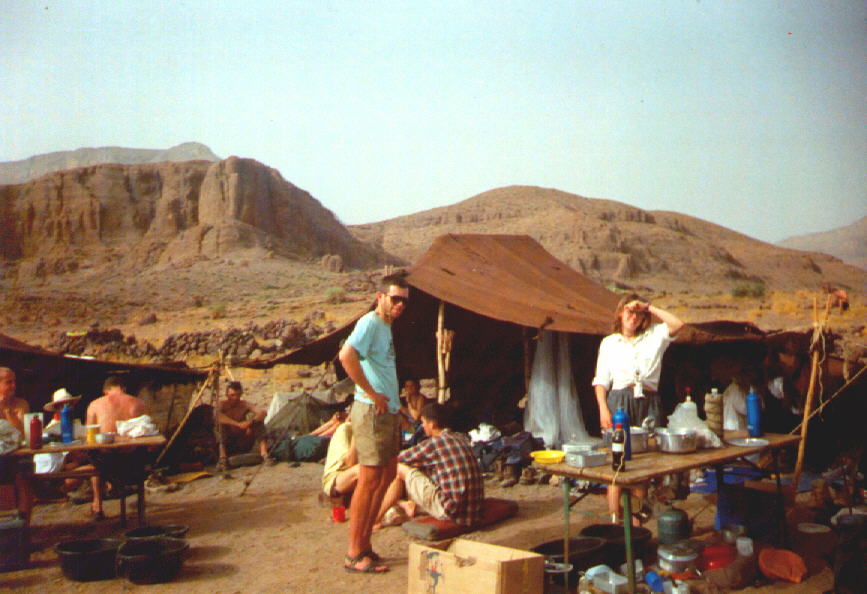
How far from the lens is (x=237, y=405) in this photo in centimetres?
846

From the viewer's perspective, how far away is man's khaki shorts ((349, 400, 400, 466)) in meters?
4.07

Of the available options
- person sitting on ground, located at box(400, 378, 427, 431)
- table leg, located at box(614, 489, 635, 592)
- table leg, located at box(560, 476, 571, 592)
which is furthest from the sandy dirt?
person sitting on ground, located at box(400, 378, 427, 431)

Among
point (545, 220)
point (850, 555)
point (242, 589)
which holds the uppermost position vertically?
point (545, 220)

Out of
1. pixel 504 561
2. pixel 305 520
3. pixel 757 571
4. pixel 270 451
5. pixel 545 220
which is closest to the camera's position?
pixel 504 561

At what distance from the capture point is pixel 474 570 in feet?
10.1

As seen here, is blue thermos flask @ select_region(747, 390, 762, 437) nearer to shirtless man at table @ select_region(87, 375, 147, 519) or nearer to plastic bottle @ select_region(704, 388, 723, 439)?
plastic bottle @ select_region(704, 388, 723, 439)

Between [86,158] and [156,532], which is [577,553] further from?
[86,158]

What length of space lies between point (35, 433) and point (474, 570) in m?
3.20

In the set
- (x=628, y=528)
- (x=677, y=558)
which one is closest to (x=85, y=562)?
(x=628, y=528)

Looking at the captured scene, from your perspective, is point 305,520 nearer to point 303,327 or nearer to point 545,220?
point 303,327

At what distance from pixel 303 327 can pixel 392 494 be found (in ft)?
55.8

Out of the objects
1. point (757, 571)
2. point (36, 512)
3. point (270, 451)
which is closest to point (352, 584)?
point (757, 571)

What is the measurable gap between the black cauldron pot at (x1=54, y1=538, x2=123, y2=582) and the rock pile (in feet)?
49.6

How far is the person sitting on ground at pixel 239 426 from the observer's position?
8.20m
